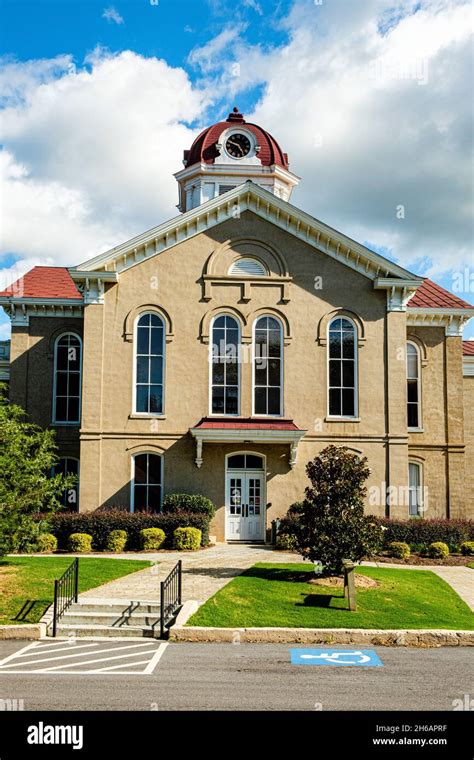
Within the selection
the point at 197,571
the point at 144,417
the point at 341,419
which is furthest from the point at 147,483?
the point at 341,419

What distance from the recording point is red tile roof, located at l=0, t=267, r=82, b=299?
30.0 m

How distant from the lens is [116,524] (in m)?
24.0

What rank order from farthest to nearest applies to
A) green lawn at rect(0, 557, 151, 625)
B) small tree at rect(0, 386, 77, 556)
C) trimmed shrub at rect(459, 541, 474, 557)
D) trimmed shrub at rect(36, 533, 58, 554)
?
1. trimmed shrub at rect(459, 541, 474, 557)
2. trimmed shrub at rect(36, 533, 58, 554)
3. small tree at rect(0, 386, 77, 556)
4. green lawn at rect(0, 557, 151, 625)

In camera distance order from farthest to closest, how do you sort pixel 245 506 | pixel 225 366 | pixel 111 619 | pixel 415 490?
1. pixel 415 490
2. pixel 225 366
3. pixel 245 506
4. pixel 111 619

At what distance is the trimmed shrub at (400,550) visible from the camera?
23.2 metres

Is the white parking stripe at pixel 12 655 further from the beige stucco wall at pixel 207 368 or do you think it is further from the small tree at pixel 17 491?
the beige stucco wall at pixel 207 368

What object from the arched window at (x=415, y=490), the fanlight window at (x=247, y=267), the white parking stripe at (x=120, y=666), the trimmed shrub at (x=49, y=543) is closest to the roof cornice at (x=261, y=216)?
the fanlight window at (x=247, y=267)

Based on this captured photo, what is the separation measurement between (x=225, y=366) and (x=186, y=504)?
5037mm

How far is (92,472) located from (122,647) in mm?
12237

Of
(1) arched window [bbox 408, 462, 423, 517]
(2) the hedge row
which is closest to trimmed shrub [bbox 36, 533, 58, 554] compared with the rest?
(2) the hedge row

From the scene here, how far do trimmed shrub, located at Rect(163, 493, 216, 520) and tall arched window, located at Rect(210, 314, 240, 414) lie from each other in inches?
124

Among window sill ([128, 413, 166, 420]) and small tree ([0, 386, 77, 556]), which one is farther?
window sill ([128, 413, 166, 420])

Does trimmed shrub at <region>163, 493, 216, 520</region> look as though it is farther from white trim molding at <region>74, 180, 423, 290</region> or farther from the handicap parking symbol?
the handicap parking symbol

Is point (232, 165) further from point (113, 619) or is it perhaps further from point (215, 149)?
point (113, 619)
